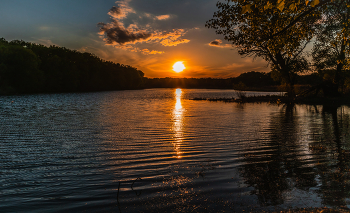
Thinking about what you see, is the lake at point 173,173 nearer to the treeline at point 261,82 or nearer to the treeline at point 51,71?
the treeline at point 261,82

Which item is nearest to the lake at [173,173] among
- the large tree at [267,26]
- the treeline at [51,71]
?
the large tree at [267,26]

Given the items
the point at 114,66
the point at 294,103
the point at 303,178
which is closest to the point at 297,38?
the point at 303,178

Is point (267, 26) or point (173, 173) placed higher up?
point (267, 26)

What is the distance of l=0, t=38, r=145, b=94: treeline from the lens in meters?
70.8

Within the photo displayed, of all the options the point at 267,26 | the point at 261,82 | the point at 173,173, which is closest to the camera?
the point at 173,173

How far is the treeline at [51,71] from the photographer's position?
232 feet

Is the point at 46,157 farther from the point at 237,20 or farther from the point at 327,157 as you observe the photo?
the point at 237,20

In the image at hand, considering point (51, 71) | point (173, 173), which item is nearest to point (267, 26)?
point (173, 173)

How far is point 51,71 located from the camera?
9181 centimetres

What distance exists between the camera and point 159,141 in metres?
10.6

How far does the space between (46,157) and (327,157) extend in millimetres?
10417

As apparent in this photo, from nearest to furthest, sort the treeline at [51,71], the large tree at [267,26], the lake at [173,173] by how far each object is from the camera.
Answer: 1. the lake at [173,173]
2. the large tree at [267,26]
3. the treeline at [51,71]

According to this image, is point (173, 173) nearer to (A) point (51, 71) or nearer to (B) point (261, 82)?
(A) point (51, 71)

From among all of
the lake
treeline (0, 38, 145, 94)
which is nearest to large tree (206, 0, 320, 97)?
the lake
